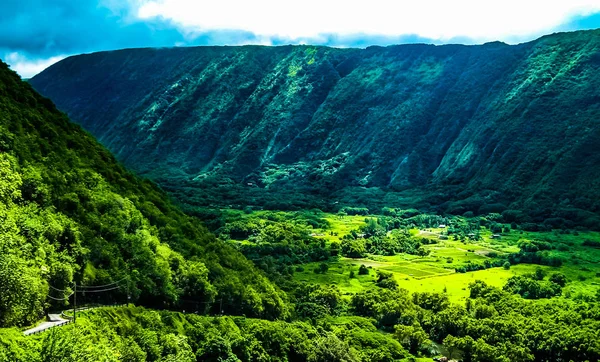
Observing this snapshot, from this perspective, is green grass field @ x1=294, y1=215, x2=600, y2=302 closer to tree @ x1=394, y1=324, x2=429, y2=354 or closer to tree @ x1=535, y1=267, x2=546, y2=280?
tree @ x1=535, y1=267, x2=546, y2=280

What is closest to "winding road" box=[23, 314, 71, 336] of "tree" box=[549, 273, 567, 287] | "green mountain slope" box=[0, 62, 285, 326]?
"green mountain slope" box=[0, 62, 285, 326]

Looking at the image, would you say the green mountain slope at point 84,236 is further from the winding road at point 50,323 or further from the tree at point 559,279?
the tree at point 559,279

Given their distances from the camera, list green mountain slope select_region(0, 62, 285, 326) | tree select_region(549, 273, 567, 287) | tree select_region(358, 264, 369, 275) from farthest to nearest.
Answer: tree select_region(358, 264, 369, 275)
tree select_region(549, 273, 567, 287)
green mountain slope select_region(0, 62, 285, 326)

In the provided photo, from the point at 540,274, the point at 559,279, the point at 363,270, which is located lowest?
the point at 559,279

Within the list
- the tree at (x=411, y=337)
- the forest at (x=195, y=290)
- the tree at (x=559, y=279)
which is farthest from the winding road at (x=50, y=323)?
the tree at (x=559, y=279)

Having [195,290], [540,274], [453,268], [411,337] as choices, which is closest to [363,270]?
[453,268]

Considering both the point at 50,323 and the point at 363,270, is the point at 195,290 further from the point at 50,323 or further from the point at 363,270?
the point at 363,270

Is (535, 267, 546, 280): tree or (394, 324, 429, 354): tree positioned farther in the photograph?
(535, 267, 546, 280): tree

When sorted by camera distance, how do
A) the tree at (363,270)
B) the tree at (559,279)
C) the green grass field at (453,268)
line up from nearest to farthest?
the green grass field at (453,268) → the tree at (559,279) → the tree at (363,270)
